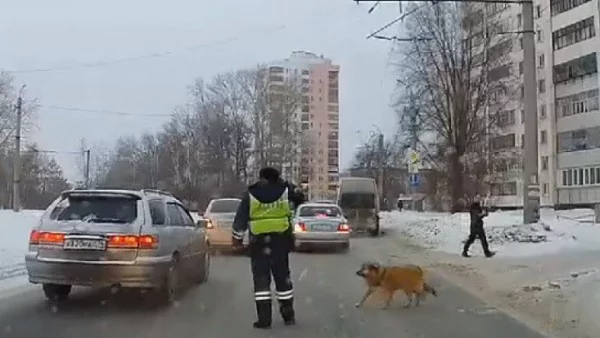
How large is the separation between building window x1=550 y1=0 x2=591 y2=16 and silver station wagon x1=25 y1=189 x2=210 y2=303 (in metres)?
60.6

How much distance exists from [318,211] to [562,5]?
50004 millimetres

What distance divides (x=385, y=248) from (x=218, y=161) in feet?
140

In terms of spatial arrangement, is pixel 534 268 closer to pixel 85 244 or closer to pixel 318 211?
pixel 318 211

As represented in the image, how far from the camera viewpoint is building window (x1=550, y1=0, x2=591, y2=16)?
6683 cm

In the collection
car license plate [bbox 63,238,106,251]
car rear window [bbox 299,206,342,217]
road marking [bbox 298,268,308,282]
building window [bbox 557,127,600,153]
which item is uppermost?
building window [bbox 557,127,600,153]

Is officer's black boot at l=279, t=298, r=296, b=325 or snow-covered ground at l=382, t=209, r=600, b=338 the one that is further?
snow-covered ground at l=382, t=209, r=600, b=338

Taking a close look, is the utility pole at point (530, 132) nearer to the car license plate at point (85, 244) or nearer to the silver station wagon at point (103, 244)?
the silver station wagon at point (103, 244)

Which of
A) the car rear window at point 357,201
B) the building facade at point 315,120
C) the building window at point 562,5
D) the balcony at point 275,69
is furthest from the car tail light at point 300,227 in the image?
the building window at point 562,5

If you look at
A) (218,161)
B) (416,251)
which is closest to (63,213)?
(416,251)

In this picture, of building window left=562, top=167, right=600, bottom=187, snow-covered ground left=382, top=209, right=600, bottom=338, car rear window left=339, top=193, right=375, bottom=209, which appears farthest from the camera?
building window left=562, top=167, right=600, bottom=187

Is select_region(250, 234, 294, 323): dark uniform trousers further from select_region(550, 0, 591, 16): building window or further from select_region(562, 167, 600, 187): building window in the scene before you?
select_region(550, 0, 591, 16): building window

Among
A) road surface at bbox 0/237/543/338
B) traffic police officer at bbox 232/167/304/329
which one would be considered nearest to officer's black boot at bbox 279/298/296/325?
traffic police officer at bbox 232/167/304/329

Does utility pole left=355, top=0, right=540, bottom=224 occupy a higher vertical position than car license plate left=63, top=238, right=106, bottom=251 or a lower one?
higher

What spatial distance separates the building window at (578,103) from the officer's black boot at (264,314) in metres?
60.1
